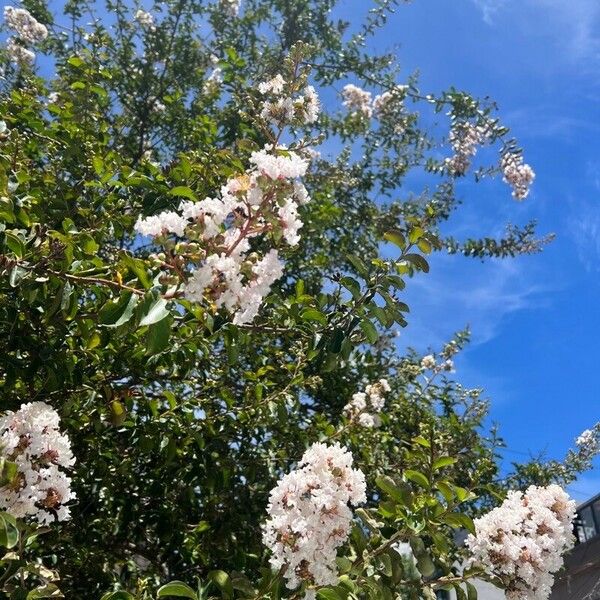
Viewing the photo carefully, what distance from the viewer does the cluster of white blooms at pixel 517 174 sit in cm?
515

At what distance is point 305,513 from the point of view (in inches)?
55.2

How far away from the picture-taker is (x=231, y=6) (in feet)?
16.0

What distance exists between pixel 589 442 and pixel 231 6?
177 inches

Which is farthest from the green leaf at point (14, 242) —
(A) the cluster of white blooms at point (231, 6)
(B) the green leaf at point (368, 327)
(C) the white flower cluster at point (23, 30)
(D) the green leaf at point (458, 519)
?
(A) the cluster of white blooms at point (231, 6)

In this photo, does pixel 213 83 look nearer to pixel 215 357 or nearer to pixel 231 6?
pixel 231 6

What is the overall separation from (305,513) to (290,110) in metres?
1.14

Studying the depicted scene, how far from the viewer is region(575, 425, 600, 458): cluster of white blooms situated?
5.36m

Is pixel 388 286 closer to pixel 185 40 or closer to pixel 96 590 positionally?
pixel 96 590

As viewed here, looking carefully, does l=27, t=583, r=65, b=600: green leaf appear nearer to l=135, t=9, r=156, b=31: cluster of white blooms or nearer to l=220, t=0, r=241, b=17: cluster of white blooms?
l=135, t=9, r=156, b=31: cluster of white blooms

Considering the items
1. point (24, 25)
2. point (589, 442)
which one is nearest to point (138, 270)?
point (24, 25)

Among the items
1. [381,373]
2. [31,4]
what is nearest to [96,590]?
[381,373]

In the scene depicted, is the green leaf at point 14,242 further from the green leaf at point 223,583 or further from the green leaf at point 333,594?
the green leaf at point 333,594

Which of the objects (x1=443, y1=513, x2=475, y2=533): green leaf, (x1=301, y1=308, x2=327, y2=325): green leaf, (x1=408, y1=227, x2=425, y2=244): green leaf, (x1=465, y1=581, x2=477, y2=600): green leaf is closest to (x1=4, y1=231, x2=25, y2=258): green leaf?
(x1=301, y1=308, x2=327, y2=325): green leaf

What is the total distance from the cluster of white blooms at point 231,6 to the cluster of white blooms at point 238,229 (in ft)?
13.0
